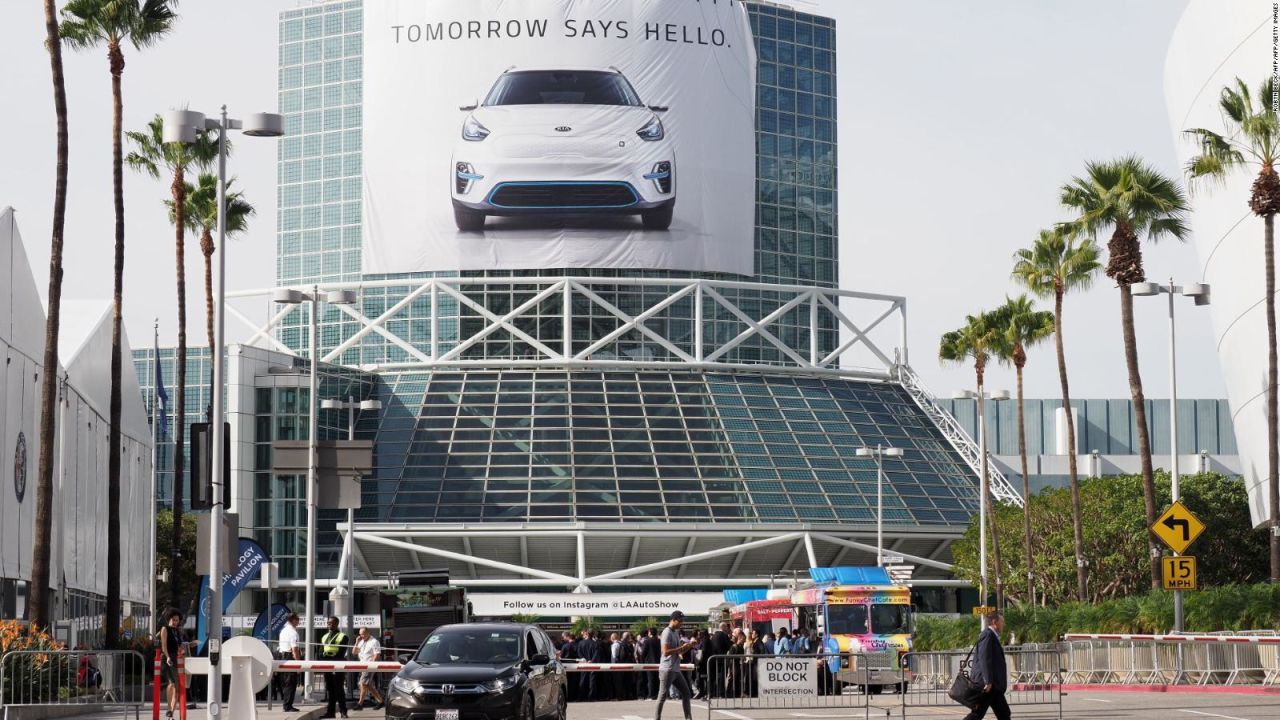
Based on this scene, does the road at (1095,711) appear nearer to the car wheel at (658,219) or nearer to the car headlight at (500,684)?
the car headlight at (500,684)

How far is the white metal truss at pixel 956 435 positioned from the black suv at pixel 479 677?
6066cm

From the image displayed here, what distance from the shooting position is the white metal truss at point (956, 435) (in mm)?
90375

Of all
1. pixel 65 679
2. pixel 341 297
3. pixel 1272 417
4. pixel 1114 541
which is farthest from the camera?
pixel 1114 541

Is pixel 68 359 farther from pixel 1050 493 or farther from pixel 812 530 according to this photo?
pixel 1050 493

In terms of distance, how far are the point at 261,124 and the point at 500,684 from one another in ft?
35.2

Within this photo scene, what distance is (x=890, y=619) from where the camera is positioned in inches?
1897

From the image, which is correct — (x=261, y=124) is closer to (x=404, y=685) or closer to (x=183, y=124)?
(x=183, y=124)

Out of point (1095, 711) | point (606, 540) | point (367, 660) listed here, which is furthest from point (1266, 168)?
point (606, 540)

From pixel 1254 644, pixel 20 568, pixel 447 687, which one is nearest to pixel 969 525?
pixel 1254 644

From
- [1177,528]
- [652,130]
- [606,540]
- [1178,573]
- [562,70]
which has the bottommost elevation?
[1178,573]

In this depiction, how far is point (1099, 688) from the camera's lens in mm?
42938

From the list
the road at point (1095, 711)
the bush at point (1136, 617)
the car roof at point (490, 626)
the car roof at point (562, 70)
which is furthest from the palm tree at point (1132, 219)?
the car roof at point (562, 70)

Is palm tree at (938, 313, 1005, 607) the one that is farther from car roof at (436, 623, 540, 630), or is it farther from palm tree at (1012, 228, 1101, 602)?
car roof at (436, 623, 540, 630)

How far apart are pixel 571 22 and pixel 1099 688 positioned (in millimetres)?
55532
